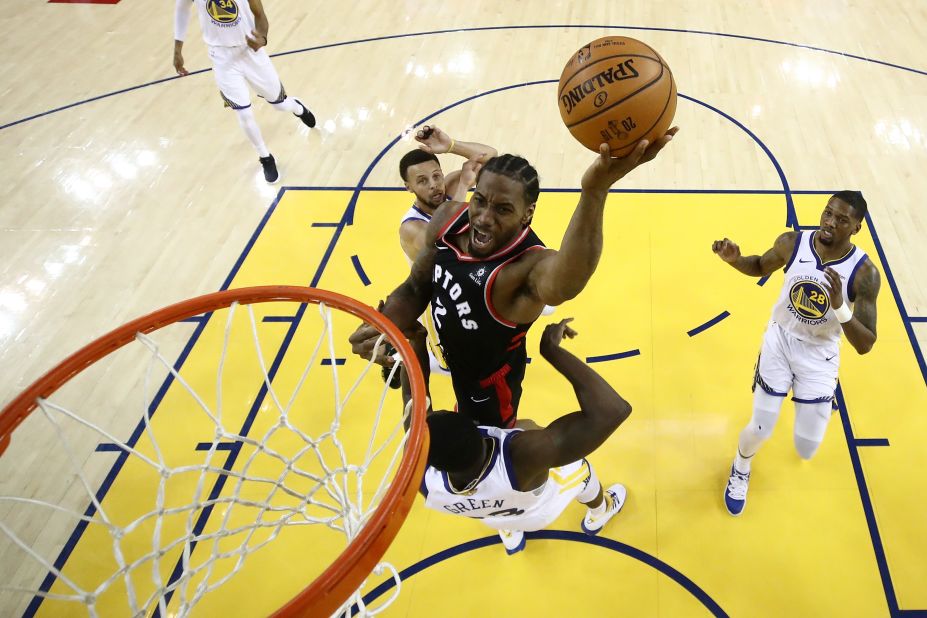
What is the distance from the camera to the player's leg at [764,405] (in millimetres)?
3463

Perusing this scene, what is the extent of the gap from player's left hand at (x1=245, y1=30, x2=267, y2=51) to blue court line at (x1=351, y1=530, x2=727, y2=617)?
15.3ft

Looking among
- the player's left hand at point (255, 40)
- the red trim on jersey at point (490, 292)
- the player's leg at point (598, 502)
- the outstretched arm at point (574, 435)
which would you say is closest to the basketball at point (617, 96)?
the red trim on jersey at point (490, 292)

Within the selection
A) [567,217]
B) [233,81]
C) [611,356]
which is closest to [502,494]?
[611,356]

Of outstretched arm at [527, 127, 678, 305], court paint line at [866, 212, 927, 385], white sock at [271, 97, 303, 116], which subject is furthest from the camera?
white sock at [271, 97, 303, 116]

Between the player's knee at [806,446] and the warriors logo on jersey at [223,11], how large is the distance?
5454 mm

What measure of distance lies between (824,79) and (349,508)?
6.90 meters

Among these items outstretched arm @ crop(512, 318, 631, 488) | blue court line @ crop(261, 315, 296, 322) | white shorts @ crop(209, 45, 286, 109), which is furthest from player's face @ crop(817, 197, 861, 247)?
white shorts @ crop(209, 45, 286, 109)

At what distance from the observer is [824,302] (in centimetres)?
332

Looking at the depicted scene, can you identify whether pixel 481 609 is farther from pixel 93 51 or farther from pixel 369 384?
pixel 93 51

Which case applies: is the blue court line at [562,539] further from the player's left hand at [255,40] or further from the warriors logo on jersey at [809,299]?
the player's left hand at [255,40]

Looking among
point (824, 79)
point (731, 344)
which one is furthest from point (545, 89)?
point (731, 344)

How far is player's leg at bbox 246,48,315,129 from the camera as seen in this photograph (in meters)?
6.10

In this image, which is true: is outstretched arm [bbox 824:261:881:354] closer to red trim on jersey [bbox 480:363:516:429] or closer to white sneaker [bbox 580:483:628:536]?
white sneaker [bbox 580:483:628:536]

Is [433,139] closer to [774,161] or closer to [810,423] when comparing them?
[810,423]
